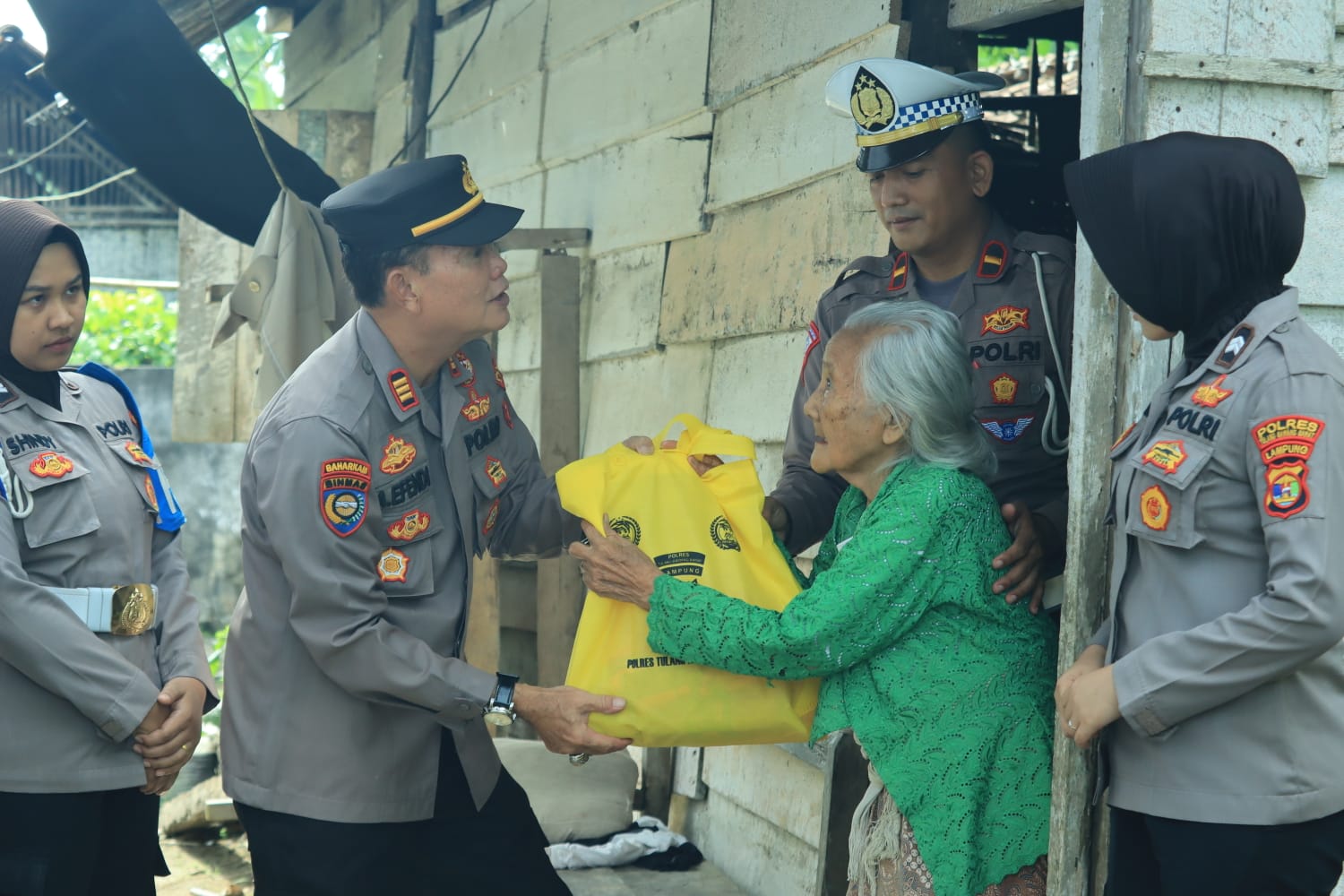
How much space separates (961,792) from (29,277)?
2121 mm

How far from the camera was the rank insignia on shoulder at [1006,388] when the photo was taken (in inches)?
111

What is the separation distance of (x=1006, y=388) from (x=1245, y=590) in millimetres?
942

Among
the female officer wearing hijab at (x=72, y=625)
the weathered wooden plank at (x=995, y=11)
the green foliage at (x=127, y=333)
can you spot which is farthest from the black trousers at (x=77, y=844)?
the green foliage at (x=127, y=333)

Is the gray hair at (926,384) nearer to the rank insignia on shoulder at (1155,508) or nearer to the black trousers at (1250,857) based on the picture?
the rank insignia on shoulder at (1155,508)

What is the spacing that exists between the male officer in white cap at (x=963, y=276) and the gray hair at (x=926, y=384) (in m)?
0.30

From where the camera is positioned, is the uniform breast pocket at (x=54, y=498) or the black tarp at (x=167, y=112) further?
the black tarp at (x=167, y=112)

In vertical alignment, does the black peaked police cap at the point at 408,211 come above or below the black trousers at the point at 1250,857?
above

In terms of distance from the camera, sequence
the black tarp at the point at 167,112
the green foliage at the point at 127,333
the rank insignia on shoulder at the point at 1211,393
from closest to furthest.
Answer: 1. the rank insignia on shoulder at the point at 1211,393
2. the black tarp at the point at 167,112
3. the green foliage at the point at 127,333

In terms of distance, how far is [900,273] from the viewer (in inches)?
118

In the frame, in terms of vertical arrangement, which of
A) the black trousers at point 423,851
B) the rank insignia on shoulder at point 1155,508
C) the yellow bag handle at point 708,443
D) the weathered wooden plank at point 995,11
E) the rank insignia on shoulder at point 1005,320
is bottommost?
the black trousers at point 423,851

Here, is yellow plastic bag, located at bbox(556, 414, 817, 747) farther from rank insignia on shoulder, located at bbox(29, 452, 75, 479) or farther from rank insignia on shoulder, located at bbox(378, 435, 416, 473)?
rank insignia on shoulder, located at bbox(29, 452, 75, 479)

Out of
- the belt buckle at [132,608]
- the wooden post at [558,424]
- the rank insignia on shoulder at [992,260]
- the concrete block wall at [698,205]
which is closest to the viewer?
the belt buckle at [132,608]

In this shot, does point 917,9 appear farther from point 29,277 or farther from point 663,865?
point 663,865

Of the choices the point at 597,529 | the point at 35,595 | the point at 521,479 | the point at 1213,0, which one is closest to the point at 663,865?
the point at 521,479
